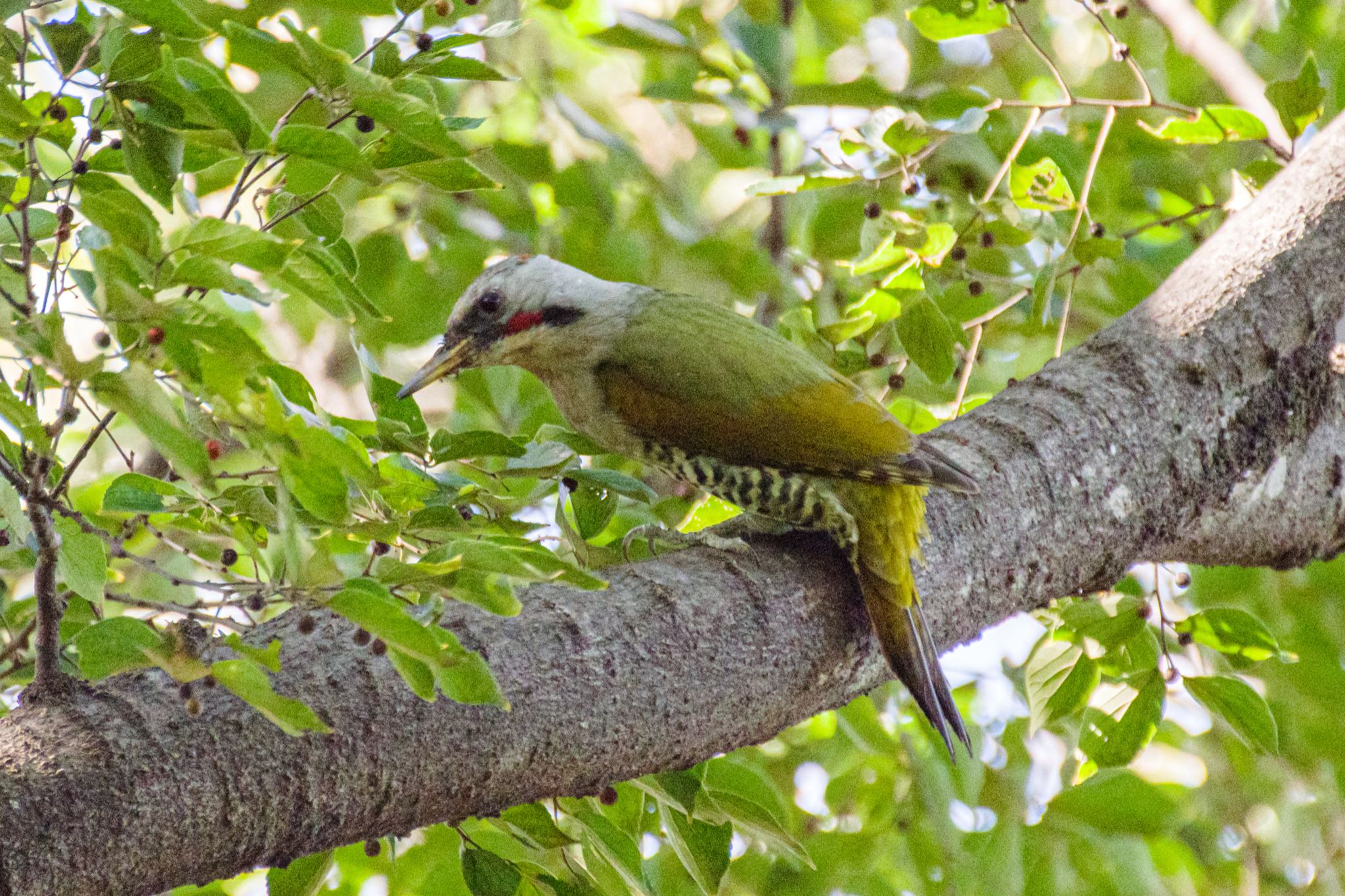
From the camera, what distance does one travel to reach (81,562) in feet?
5.22

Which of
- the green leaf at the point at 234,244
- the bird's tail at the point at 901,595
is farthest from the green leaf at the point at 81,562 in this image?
the bird's tail at the point at 901,595

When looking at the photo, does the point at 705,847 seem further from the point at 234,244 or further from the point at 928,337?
the point at 234,244

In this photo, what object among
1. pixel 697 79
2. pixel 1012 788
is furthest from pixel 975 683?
pixel 697 79

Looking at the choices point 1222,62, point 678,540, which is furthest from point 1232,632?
point 1222,62

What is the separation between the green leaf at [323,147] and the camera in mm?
1544

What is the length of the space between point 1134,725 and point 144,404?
1991mm

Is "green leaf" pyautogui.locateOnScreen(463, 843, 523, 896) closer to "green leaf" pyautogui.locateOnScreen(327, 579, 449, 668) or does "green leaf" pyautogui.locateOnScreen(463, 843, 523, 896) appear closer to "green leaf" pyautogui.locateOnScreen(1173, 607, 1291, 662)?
"green leaf" pyautogui.locateOnScreen(327, 579, 449, 668)

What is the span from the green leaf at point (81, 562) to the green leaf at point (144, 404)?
0.35 metres

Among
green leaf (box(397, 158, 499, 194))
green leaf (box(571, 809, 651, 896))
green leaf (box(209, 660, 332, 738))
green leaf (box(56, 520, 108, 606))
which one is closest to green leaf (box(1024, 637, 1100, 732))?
green leaf (box(571, 809, 651, 896))

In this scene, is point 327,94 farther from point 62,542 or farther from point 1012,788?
point 1012,788

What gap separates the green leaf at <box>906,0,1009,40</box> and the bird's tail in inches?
45.1

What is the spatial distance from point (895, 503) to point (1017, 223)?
719 mm

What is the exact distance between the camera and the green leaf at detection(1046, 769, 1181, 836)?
10.6 ft

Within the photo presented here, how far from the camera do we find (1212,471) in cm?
257
